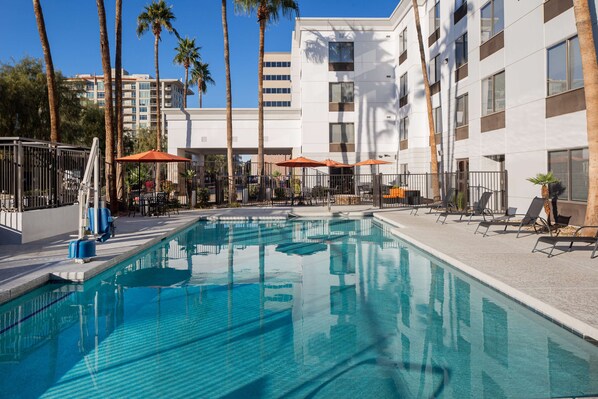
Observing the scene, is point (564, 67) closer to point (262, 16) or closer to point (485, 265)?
point (485, 265)

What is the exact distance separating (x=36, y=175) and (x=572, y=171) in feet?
51.1

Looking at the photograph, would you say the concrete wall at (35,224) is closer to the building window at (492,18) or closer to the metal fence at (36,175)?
the metal fence at (36,175)

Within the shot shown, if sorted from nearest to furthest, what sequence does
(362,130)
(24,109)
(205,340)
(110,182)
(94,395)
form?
(94,395) < (205,340) < (110,182) < (24,109) < (362,130)

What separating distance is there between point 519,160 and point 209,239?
37.9ft

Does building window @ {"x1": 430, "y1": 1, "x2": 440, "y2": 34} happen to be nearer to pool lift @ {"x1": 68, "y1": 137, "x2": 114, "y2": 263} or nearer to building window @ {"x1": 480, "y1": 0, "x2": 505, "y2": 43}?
building window @ {"x1": 480, "y1": 0, "x2": 505, "y2": 43}

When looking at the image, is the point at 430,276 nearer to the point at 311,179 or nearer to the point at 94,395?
the point at 94,395

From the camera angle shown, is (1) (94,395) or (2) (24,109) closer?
(1) (94,395)

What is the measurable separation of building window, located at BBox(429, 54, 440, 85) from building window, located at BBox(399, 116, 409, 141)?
3.81 m

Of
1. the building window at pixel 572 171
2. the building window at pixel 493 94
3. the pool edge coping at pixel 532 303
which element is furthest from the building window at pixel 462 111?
the pool edge coping at pixel 532 303

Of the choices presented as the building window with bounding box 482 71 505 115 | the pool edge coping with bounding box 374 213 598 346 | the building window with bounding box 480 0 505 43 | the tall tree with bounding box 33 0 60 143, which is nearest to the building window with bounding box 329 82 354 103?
the building window with bounding box 480 0 505 43

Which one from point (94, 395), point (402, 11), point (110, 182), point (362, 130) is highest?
point (402, 11)

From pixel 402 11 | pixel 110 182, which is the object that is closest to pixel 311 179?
pixel 402 11

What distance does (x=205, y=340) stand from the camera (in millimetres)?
5359

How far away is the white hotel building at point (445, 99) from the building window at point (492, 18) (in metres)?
0.04
